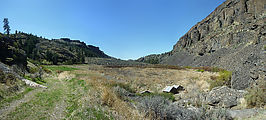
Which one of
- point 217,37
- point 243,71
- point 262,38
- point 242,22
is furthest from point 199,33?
point 243,71

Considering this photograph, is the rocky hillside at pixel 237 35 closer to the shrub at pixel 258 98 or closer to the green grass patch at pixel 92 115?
the shrub at pixel 258 98

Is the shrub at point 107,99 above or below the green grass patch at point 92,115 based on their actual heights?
above

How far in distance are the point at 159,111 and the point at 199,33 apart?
88922mm

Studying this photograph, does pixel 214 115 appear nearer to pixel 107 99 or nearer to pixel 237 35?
pixel 107 99

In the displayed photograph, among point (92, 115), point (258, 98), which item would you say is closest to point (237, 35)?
point (258, 98)

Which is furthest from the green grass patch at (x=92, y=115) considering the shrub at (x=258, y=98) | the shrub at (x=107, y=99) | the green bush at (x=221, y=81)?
the green bush at (x=221, y=81)

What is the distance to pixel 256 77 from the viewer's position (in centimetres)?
713

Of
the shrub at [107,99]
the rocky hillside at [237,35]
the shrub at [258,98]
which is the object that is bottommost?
the shrub at [107,99]

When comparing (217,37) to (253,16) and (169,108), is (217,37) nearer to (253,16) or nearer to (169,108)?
(253,16)

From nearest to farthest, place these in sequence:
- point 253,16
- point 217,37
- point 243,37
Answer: point 243,37 < point 253,16 < point 217,37

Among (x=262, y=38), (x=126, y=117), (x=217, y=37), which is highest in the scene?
(x=217, y=37)

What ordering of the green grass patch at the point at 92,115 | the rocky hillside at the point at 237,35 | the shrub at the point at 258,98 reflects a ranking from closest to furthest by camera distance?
the green grass patch at the point at 92,115 < the shrub at the point at 258,98 < the rocky hillside at the point at 237,35

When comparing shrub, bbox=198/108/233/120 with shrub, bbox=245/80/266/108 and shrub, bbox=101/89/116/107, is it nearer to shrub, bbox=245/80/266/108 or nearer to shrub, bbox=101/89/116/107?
shrub, bbox=245/80/266/108

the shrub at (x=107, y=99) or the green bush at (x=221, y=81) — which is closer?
the shrub at (x=107, y=99)
